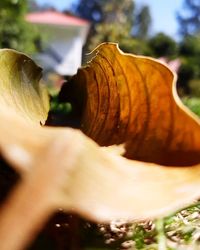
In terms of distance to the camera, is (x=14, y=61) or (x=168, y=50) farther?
(x=168, y=50)

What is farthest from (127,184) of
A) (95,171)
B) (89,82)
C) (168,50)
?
(168,50)

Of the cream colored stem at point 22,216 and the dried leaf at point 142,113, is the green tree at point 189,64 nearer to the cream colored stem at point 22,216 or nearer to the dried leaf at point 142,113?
the dried leaf at point 142,113

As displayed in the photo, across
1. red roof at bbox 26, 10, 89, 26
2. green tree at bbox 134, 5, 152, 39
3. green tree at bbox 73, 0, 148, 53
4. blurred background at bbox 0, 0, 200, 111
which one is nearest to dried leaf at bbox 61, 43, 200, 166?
green tree at bbox 73, 0, 148, 53

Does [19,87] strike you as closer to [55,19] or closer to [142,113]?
[142,113]

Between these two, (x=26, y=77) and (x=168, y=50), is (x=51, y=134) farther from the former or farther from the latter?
(x=168, y=50)

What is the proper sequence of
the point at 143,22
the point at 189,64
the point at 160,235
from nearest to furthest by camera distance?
the point at 160,235 → the point at 189,64 → the point at 143,22

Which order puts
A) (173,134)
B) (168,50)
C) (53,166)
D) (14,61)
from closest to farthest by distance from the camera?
(53,166), (173,134), (14,61), (168,50)

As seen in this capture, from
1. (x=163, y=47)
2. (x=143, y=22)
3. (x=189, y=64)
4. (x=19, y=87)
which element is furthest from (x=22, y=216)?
(x=143, y=22)
